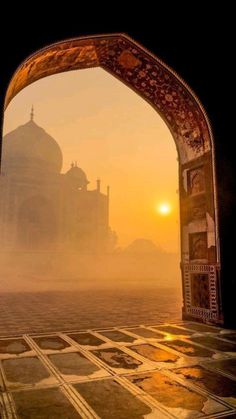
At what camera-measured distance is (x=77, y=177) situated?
2744 cm

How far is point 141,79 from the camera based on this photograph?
496 centimetres

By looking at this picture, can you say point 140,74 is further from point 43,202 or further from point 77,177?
point 77,177

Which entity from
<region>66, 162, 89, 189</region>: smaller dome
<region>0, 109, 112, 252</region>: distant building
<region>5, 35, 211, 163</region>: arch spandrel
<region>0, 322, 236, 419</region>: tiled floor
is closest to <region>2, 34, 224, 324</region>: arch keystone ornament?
<region>5, 35, 211, 163</region>: arch spandrel

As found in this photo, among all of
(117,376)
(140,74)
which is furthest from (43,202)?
(117,376)

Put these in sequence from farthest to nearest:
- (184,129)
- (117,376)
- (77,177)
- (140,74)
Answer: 1. (77,177)
2. (184,129)
3. (140,74)
4. (117,376)

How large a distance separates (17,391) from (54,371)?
0.38 meters

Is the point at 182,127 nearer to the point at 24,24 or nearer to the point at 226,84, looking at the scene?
the point at 226,84

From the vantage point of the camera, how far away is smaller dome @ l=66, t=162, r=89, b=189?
2594 centimetres

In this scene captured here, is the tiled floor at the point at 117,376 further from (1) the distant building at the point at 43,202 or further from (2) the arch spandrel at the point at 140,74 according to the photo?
(1) the distant building at the point at 43,202

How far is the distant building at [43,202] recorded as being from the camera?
2255 cm

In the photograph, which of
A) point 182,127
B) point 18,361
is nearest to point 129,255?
point 182,127

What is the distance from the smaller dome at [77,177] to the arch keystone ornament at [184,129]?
2093 centimetres

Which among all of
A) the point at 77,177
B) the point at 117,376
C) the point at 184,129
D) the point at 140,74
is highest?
the point at 77,177

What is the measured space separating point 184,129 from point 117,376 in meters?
3.88
